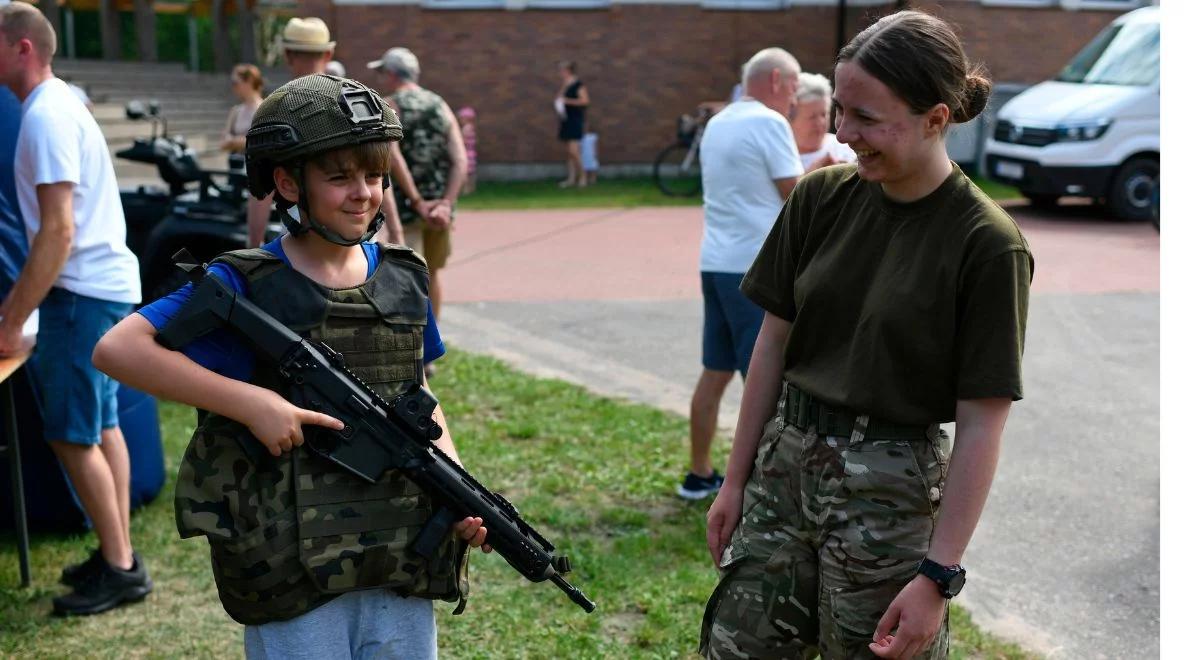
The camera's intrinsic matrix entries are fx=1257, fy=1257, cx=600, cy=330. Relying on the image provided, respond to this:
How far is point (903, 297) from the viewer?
89.7 inches

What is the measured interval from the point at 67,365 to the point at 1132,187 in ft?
43.7

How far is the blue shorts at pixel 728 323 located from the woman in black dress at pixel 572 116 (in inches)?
615

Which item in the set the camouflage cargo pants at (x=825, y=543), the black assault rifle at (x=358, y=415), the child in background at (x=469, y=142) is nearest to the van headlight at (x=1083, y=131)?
the child in background at (x=469, y=142)

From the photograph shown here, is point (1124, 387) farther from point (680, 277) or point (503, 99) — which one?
point (503, 99)

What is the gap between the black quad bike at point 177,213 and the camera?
26.5 ft

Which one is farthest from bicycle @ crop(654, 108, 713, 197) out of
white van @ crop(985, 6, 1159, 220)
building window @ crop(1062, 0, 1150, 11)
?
building window @ crop(1062, 0, 1150, 11)

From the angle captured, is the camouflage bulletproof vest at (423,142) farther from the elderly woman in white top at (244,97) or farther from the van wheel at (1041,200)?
the van wheel at (1041,200)

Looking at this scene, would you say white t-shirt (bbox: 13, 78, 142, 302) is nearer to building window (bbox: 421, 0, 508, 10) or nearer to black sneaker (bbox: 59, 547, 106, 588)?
black sneaker (bbox: 59, 547, 106, 588)

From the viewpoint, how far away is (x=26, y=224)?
4305 mm

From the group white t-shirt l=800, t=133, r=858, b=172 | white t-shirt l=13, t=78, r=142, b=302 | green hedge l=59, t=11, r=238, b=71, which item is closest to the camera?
white t-shirt l=13, t=78, r=142, b=302

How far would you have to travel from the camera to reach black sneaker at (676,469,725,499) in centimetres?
546

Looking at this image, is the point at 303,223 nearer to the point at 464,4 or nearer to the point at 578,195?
the point at 578,195

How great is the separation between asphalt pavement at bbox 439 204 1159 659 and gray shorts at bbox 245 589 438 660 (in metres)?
2.45
